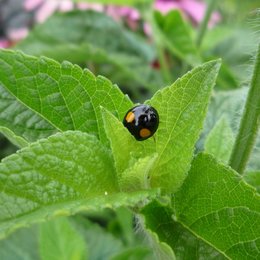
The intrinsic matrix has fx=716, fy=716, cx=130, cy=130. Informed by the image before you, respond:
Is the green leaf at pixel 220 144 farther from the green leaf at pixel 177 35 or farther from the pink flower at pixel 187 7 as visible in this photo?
the pink flower at pixel 187 7

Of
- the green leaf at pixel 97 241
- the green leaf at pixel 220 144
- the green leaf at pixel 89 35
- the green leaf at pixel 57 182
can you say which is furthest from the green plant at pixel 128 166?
the green leaf at pixel 89 35

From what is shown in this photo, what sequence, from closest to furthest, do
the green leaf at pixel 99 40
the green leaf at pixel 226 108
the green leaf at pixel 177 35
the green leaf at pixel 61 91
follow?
1. the green leaf at pixel 61 91
2. the green leaf at pixel 226 108
3. the green leaf at pixel 177 35
4. the green leaf at pixel 99 40

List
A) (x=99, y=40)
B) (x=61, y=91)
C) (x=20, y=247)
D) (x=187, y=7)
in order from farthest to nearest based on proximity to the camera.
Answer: (x=187, y=7)
(x=99, y=40)
(x=20, y=247)
(x=61, y=91)

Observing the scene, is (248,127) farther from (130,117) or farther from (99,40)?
(99,40)

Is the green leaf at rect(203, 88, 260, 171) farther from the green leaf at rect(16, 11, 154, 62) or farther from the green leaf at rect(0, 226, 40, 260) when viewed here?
A: the green leaf at rect(16, 11, 154, 62)

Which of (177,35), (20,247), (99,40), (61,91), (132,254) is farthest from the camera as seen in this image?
(99,40)

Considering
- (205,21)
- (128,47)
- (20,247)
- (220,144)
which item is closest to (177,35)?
(205,21)
